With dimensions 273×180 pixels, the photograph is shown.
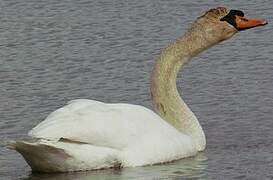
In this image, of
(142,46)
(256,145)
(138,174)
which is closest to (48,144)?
(138,174)

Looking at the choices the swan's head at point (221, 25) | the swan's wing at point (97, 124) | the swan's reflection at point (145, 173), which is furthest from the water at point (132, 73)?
the swan's head at point (221, 25)

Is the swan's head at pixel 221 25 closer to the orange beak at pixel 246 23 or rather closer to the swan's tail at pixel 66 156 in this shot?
the orange beak at pixel 246 23

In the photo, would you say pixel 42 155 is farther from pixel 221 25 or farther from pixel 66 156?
pixel 221 25

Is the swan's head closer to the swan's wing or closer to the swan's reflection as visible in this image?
the swan's wing

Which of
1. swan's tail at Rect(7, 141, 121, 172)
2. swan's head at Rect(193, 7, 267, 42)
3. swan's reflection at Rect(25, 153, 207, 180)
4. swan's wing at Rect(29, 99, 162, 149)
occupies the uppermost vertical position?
swan's head at Rect(193, 7, 267, 42)

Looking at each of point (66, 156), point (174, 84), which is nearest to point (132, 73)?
point (174, 84)

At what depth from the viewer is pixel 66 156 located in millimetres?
11117

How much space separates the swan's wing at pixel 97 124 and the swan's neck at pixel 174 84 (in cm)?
74

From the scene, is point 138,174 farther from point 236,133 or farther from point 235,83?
point 235,83

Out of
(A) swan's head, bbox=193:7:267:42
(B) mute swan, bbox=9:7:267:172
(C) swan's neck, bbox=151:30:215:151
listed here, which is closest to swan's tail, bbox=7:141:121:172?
(B) mute swan, bbox=9:7:267:172

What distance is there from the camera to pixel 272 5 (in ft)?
58.5

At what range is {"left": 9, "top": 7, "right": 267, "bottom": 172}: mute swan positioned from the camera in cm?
1097

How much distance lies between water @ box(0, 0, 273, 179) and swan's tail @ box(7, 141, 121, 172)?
9cm

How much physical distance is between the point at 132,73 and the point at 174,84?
219 centimetres
